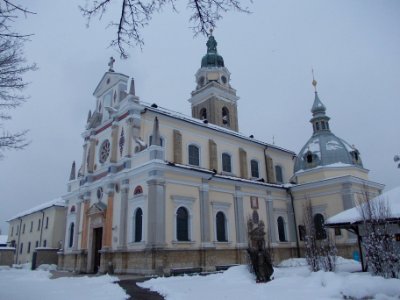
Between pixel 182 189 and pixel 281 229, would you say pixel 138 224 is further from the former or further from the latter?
pixel 281 229

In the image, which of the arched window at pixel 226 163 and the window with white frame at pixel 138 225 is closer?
the window with white frame at pixel 138 225

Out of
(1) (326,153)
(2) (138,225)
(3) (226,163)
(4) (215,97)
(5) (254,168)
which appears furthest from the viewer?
(4) (215,97)

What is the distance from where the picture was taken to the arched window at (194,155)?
93.2ft

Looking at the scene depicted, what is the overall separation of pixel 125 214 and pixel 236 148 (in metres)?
12.7

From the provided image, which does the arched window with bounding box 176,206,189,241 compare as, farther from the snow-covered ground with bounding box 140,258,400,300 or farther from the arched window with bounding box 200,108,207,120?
the arched window with bounding box 200,108,207,120

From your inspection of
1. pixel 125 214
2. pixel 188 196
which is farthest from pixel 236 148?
pixel 125 214

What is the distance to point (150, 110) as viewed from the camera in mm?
26469

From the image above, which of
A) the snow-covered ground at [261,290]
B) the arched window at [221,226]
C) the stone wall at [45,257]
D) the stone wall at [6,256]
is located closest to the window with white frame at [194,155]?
the arched window at [221,226]

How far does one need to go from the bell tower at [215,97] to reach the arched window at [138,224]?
17.2 m

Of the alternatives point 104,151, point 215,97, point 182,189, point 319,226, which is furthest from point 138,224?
point 215,97

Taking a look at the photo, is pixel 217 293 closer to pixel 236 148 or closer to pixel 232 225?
pixel 232 225

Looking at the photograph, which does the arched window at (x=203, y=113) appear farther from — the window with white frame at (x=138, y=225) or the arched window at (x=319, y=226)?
the window with white frame at (x=138, y=225)

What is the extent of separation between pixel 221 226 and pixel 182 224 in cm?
409

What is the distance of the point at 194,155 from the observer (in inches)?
1133
